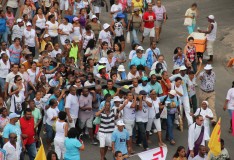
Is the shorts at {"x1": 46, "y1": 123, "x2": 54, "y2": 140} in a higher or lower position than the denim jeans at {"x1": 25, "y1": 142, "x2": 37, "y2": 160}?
higher

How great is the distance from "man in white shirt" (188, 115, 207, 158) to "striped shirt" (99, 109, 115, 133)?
72.1 inches

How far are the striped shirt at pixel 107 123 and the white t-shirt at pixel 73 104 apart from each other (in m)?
1.17

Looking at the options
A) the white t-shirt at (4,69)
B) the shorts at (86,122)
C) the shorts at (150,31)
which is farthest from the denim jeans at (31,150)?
the shorts at (150,31)

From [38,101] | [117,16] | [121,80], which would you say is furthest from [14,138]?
[117,16]

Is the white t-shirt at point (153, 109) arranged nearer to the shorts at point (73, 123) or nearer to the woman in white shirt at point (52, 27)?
the shorts at point (73, 123)

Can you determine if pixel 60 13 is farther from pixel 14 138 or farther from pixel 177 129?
pixel 14 138

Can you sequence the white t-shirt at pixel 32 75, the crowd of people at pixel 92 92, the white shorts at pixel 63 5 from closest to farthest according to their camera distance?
the crowd of people at pixel 92 92 → the white t-shirt at pixel 32 75 → the white shorts at pixel 63 5

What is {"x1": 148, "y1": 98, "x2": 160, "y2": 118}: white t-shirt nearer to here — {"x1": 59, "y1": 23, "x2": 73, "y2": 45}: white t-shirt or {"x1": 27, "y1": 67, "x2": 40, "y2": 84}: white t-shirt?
{"x1": 27, "y1": 67, "x2": 40, "y2": 84}: white t-shirt

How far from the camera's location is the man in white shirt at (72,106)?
75.0 ft

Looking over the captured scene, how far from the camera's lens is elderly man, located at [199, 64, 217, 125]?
80.1 feet

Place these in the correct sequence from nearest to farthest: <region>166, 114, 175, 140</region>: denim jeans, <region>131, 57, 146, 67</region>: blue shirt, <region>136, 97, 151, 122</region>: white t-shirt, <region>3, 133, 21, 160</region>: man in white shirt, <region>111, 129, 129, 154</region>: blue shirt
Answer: <region>3, 133, 21, 160</region>: man in white shirt, <region>111, 129, 129, 154</region>: blue shirt, <region>136, 97, 151, 122</region>: white t-shirt, <region>166, 114, 175, 140</region>: denim jeans, <region>131, 57, 146, 67</region>: blue shirt

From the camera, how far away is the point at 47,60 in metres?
25.4

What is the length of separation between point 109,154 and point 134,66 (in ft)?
9.86

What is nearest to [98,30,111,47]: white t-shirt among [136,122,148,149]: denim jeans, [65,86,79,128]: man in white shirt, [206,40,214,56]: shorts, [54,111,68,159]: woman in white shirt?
[206,40,214,56]: shorts
